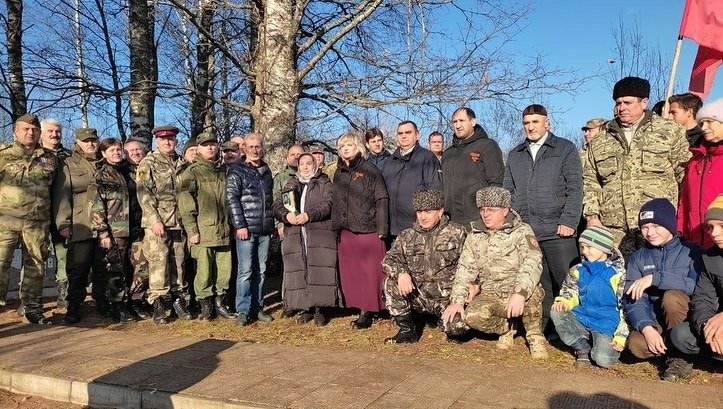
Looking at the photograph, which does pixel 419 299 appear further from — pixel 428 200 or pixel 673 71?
pixel 673 71

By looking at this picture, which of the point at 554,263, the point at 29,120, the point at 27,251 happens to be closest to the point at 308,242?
the point at 554,263

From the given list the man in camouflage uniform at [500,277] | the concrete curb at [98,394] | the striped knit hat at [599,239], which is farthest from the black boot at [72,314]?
the striped knit hat at [599,239]

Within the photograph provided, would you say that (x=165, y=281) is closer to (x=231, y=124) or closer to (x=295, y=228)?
(x=295, y=228)

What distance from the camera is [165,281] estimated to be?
A: 20.8 ft

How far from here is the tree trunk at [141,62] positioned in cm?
985

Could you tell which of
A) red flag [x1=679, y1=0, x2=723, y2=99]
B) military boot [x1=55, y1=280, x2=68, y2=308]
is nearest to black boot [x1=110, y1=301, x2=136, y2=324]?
military boot [x1=55, y1=280, x2=68, y2=308]

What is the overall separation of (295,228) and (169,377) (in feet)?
7.92

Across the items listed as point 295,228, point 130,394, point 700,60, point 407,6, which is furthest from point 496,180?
point 130,394

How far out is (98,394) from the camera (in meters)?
4.10

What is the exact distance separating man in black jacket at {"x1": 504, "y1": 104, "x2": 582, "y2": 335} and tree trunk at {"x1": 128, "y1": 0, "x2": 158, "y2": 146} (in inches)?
272

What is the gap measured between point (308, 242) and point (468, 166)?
193cm

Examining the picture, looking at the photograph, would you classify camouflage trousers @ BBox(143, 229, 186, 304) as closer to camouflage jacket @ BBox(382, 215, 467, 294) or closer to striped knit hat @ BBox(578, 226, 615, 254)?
camouflage jacket @ BBox(382, 215, 467, 294)

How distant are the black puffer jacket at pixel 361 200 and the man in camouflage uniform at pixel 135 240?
7.99ft

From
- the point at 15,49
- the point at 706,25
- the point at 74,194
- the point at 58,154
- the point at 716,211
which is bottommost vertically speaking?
the point at 716,211
